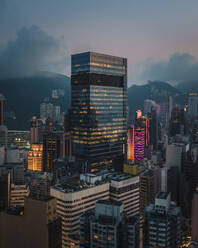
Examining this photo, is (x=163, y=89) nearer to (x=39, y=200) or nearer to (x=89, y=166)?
(x=89, y=166)

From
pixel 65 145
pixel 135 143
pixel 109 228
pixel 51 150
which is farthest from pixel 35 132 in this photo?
pixel 109 228

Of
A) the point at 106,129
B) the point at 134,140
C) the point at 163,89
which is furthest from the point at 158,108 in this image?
the point at 106,129

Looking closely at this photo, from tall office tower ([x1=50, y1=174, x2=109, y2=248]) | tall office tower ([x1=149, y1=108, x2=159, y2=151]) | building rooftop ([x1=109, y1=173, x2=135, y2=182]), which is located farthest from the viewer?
tall office tower ([x1=149, y1=108, x2=159, y2=151])

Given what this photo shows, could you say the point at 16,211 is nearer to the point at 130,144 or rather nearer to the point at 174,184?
the point at 174,184

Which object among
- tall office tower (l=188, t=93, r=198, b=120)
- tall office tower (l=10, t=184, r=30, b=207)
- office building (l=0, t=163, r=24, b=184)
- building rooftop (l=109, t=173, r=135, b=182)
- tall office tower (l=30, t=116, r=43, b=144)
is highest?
tall office tower (l=188, t=93, r=198, b=120)

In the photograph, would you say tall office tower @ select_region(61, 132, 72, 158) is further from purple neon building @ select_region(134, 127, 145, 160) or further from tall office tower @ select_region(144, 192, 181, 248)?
tall office tower @ select_region(144, 192, 181, 248)

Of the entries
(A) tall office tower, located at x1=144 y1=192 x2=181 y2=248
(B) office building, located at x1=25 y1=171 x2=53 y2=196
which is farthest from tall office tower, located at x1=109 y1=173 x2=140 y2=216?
(B) office building, located at x1=25 y1=171 x2=53 y2=196
